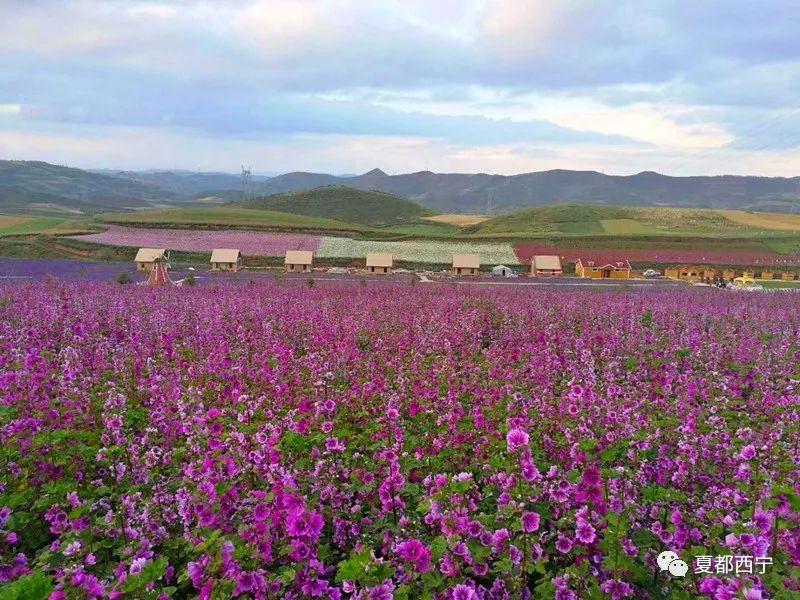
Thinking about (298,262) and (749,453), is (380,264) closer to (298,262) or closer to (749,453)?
(298,262)

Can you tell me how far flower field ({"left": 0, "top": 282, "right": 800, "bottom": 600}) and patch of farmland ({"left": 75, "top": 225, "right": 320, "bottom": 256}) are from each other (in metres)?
62.1

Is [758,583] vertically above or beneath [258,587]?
above

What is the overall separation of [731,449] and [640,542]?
1.90 meters

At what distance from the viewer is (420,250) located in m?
75.9

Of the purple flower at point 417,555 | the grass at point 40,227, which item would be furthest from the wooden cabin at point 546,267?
the purple flower at point 417,555

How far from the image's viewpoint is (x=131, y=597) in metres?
3.27

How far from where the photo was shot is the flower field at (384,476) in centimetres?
362

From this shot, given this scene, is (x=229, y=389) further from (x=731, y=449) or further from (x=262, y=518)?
(x=731, y=449)

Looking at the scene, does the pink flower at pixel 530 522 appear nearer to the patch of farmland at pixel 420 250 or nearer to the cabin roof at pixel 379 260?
the cabin roof at pixel 379 260

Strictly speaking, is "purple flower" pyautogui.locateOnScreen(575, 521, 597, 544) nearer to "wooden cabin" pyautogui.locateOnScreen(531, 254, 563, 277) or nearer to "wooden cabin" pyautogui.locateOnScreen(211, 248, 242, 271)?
"wooden cabin" pyautogui.locateOnScreen(211, 248, 242, 271)

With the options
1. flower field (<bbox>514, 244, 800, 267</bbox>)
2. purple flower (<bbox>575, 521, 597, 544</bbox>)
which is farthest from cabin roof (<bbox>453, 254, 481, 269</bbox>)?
purple flower (<bbox>575, 521, 597, 544</bbox>)

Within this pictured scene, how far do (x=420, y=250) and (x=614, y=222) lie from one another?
202ft

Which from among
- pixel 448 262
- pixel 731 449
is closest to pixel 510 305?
pixel 731 449

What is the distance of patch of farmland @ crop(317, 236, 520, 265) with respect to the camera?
71.1 m
